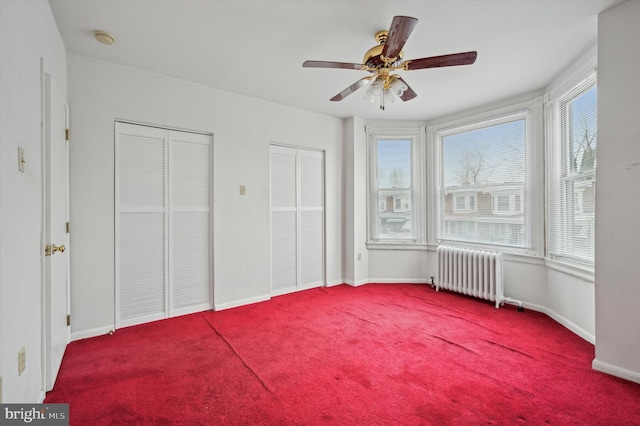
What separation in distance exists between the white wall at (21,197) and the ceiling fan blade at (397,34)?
6.33ft

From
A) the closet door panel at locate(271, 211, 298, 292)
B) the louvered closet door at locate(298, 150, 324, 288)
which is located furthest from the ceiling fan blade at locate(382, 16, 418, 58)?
the closet door panel at locate(271, 211, 298, 292)

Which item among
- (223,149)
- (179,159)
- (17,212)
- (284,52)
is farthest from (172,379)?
(284,52)

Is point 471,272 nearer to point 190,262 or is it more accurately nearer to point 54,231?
point 190,262

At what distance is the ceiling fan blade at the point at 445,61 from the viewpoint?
2.07 m

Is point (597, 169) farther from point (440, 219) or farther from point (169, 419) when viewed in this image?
point (169, 419)

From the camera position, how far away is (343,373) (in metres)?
2.23

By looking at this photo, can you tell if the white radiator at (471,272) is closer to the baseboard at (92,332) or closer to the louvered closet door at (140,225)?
the louvered closet door at (140,225)

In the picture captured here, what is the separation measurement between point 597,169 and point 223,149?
12.0ft

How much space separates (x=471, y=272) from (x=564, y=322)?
3.58ft

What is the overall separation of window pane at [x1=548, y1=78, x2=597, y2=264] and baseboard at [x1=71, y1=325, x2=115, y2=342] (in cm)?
470

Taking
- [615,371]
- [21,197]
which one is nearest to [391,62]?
[21,197]

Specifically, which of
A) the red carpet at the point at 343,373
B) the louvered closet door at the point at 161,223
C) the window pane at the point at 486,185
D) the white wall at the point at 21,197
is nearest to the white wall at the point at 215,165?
the louvered closet door at the point at 161,223

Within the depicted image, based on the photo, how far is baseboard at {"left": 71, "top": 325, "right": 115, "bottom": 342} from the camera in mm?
2771

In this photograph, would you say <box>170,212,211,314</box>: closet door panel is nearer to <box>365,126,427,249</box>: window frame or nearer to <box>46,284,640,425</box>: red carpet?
<box>46,284,640,425</box>: red carpet
